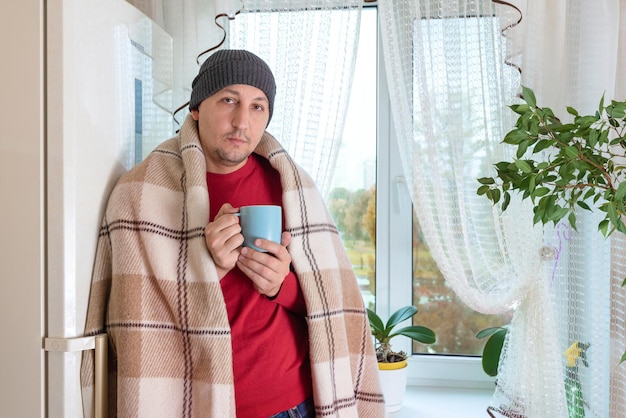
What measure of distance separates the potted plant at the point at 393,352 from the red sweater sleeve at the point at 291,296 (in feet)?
2.17

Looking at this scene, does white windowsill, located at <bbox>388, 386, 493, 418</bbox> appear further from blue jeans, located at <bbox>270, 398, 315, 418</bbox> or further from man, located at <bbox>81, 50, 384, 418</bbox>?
blue jeans, located at <bbox>270, 398, 315, 418</bbox>

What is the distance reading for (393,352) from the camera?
2.13m

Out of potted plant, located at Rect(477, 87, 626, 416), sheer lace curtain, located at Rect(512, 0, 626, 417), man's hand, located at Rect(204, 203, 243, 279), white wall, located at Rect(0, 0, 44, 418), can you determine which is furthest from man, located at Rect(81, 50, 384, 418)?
sheer lace curtain, located at Rect(512, 0, 626, 417)

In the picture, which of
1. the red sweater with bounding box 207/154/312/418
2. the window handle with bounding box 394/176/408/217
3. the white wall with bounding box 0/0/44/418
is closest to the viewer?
the white wall with bounding box 0/0/44/418

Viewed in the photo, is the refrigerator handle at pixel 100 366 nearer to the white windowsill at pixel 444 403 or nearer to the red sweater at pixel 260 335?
the red sweater at pixel 260 335

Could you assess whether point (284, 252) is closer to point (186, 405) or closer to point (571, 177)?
point (186, 405)

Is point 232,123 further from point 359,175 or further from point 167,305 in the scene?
point 359,175

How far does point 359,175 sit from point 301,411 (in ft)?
3.42

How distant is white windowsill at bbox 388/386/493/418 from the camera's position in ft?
6.64

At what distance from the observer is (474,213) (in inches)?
75.2

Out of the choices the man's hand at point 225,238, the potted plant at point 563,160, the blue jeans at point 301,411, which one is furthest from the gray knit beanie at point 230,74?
the blue jeans at point 301,411

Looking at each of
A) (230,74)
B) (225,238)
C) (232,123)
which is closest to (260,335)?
(225,238)

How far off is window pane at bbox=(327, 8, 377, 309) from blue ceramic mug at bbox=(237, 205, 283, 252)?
105cm

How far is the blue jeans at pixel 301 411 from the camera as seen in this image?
4.57ft
